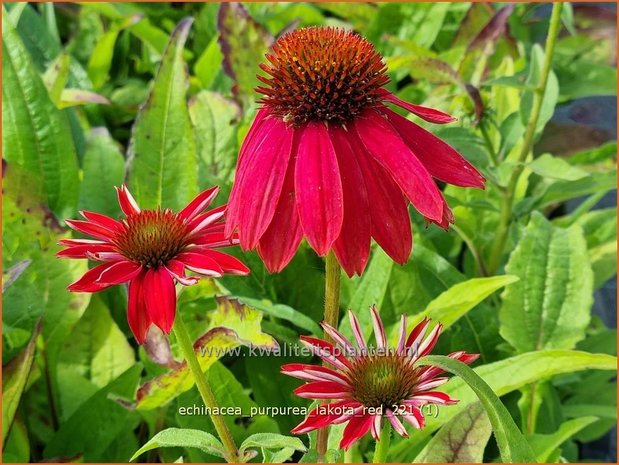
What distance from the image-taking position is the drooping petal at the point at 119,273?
47cm

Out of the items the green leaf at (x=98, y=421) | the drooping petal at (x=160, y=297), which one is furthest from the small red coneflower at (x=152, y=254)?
the green leaf at (x=98, y=421)

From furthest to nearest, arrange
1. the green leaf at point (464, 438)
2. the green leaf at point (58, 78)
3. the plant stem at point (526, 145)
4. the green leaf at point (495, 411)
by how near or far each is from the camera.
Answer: the green leaf at point (58, 78) → the plant stem at point (526, 145) → the green leaf at point (464, 438) → the green leaf at point (495, 411)

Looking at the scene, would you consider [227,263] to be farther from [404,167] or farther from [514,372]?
[514,372]

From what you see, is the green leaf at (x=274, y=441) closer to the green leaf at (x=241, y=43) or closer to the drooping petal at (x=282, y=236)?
the drooping petal at (x=282, y=236)

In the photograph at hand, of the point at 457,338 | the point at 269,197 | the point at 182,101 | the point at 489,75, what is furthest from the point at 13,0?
the point at 269,197

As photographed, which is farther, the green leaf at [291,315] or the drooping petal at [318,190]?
the green leaf at [291,315]

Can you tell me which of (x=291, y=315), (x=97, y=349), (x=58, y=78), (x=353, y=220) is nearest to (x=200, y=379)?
(x=353, y=220)

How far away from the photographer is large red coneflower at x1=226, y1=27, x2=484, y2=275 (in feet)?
1.49

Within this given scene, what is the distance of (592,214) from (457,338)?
0.36m

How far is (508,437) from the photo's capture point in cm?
48

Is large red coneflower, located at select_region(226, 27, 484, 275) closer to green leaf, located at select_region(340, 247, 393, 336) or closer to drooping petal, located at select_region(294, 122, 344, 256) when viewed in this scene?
drooping petal, located at select_region(294, 122, 344, 256)

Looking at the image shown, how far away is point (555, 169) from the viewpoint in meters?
0.91

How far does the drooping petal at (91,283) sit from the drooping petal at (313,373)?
11cm

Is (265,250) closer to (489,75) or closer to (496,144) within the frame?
(496,144)
